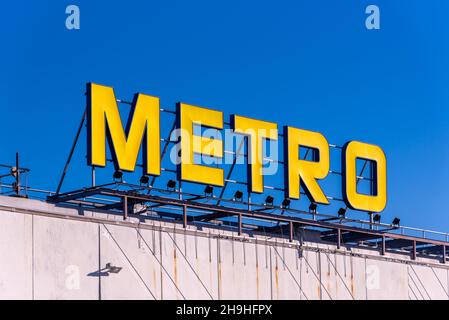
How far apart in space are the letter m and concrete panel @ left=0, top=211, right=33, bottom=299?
6.98 m

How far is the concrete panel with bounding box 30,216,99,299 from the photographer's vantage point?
5500 cm

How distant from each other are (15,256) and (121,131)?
35.9 feet

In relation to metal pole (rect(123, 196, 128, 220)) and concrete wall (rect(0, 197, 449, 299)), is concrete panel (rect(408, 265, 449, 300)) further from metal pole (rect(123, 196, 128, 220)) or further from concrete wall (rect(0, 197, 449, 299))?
metal pole (rect(123, 196, 128, 220))

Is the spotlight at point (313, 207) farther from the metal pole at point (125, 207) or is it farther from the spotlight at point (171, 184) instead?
the metal pole at point (125, 207)

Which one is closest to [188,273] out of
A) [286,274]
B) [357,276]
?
[286,274]

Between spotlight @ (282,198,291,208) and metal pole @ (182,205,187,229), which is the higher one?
spotlight @ (282,198,291,208)

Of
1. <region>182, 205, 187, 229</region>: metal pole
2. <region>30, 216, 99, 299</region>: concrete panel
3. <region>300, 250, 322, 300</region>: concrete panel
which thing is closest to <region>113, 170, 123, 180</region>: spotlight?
<region>182, 205, 187, 229</region>: metal pole

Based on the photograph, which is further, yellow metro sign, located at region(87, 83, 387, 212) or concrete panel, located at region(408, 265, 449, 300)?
concrete panel, located at region(408, 265, 449, 300)

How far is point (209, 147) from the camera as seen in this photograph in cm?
6744

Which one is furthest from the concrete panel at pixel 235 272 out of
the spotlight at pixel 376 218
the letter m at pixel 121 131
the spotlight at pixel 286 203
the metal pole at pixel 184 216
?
the spotlight at pixel 376 218

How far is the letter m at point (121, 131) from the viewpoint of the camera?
61.6 meters

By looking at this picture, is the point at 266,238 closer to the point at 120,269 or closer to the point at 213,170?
the point at 213,170

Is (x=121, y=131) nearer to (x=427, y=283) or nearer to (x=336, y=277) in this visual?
(x=336, y=277)

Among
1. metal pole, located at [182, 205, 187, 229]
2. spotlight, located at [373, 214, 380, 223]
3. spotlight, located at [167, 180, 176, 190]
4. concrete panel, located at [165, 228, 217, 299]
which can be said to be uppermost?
spotlight, located at [167, 180, 176, 190]
